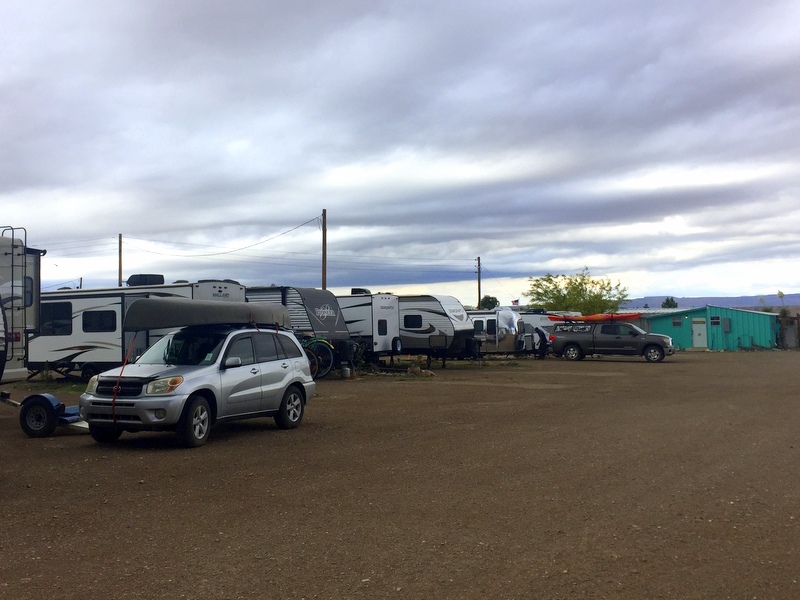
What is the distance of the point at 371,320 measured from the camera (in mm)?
27484

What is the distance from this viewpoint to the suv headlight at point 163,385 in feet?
34.5

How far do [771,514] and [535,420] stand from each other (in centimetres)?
669

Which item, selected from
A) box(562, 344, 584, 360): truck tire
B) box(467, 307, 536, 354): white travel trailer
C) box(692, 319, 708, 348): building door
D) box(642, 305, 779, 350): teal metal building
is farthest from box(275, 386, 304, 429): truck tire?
box(692, 319, 708, 348): building door

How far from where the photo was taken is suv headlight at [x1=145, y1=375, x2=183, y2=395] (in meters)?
10.5

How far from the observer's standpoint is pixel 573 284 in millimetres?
64562

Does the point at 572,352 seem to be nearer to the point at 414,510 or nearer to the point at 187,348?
the point at 187,348

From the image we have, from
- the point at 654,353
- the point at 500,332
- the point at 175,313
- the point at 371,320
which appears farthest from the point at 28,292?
the point at 654,353

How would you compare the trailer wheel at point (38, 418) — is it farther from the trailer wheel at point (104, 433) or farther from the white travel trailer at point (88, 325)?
the white travel trailer at point (88, 325)

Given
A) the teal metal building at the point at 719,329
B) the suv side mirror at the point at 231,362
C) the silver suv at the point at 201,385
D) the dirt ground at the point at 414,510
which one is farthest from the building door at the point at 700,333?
the suv side mirror at the point at 231,362

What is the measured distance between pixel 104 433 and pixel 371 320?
16715 mm

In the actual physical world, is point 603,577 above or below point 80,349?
below

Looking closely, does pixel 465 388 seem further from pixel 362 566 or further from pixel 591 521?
pixel 362 566

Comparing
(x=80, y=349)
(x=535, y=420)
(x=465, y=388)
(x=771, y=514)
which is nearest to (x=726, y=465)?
(x=771, y=514)

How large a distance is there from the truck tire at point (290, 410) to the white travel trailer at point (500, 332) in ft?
72.4
